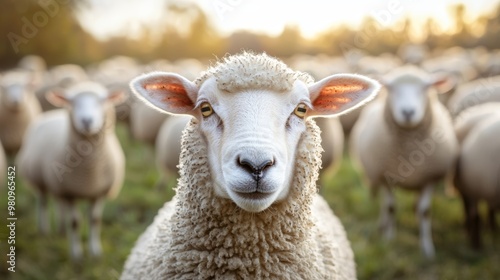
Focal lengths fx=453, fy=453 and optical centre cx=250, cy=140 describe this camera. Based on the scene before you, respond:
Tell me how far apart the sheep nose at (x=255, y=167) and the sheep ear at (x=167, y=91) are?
0.52 meters

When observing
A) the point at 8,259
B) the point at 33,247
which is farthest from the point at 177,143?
the point at 8,259

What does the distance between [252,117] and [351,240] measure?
3.24 meters

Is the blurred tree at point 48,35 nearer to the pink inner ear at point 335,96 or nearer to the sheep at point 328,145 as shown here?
the sheep at point 328,145

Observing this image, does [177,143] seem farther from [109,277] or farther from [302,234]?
[302,234]

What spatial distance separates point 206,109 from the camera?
1916 mm

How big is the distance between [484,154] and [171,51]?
2399 cm

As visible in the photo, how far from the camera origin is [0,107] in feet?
23.2

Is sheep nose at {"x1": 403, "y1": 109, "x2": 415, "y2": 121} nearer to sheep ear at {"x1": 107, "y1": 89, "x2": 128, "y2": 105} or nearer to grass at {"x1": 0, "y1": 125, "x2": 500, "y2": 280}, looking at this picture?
grass at {"x1": 0, "y1": 125, "x2": 500, "y2": 280}

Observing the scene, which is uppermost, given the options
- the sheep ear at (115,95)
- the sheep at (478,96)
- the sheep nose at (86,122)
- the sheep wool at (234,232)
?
the sheep at (478,96)

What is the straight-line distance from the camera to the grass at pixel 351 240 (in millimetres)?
4047

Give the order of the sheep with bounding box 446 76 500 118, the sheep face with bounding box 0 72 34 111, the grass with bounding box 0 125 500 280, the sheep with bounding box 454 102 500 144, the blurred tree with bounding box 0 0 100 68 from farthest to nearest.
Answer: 1. the blurred tree with bounding box 0 0 100 68
2. the sheep face with bounding box 0 72 34 111
3. the sheep with bounding box 446 76 500 118
4. the sheep with bounding box 454 102 500 144
5. the grass with bounding box 0 125 500 280

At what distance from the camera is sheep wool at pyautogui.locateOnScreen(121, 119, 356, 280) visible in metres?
1.84

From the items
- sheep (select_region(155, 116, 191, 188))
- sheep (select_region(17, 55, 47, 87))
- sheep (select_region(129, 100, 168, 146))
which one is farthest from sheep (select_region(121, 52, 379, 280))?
sheep (select_region(17, 55, 47, 87))

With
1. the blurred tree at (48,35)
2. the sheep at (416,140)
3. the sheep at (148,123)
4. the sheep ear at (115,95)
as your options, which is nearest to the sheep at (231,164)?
the sheep at (416,140)
